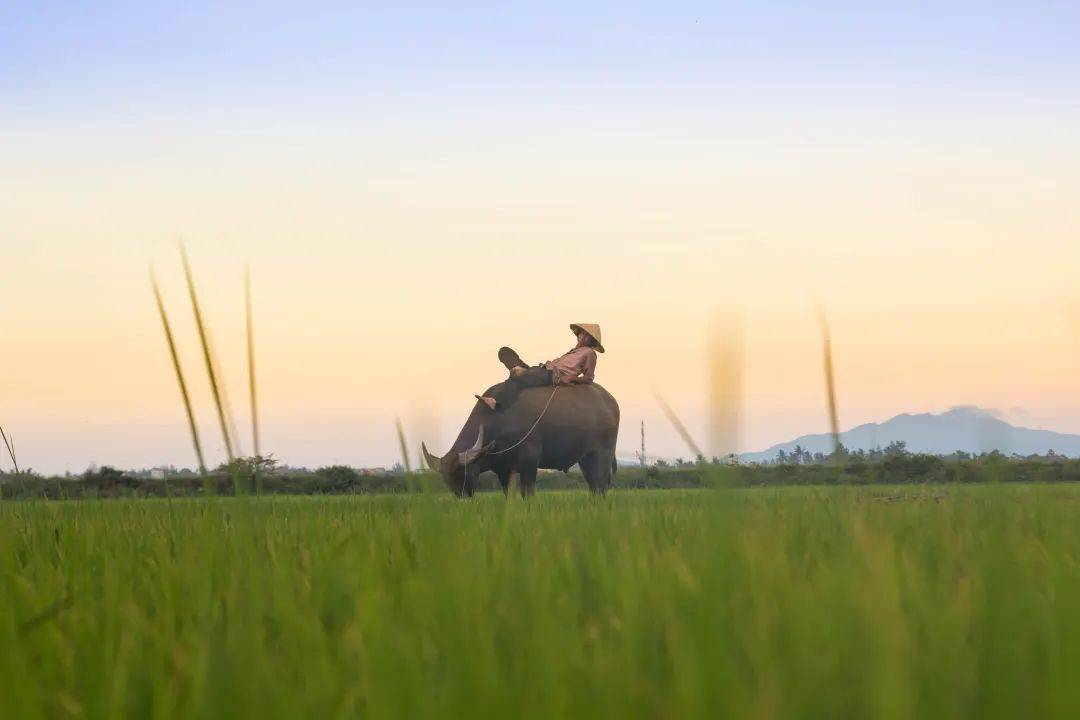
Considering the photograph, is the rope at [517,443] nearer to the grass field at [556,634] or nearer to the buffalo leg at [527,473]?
the buffalo leg at [527,473]

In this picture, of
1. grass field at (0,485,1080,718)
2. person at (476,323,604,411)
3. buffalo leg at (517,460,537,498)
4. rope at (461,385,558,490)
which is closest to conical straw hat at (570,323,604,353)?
person at (476,323,604,411)

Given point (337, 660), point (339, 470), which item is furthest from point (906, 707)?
point (339, 470)

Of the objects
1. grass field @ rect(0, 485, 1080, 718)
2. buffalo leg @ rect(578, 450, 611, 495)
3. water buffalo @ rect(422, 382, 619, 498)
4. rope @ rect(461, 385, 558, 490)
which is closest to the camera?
grass field @ rect(0, 485, 1080, 718)

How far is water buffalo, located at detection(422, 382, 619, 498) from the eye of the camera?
11758 millimetres

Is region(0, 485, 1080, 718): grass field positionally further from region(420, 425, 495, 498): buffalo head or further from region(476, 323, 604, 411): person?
region(476, 323, 604, 411): person

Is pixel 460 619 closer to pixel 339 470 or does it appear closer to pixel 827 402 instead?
pixel 827 402

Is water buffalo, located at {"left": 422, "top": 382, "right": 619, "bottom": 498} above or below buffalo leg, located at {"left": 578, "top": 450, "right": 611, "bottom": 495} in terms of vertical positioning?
above

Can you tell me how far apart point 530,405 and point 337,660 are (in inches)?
398

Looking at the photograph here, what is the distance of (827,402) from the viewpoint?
1.90 metres

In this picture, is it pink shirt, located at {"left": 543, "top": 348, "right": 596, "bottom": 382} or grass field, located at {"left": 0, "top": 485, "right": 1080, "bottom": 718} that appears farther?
pink shirt, located at {"left": 543, "top": 348, "right": 596, "bottom": 382}

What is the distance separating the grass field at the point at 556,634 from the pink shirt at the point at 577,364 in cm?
914

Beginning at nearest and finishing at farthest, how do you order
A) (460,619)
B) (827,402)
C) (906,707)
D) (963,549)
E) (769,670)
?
(906,707), (769,670), (460,619), (827,402), (963,549)

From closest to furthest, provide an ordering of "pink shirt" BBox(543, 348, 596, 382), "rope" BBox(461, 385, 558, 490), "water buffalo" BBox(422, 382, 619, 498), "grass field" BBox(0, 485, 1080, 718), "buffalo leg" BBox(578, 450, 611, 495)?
"grass field" BBox(0, 485, 1080, 718) → "rope" BBox(461, 385, 558, 490) → "water buffalo" BBox(422, 382, 619, 498) → "pink shirt" BBox(543, 348, 596, 382) → "buffalo leg" BBox(578, 450, 611, 495)

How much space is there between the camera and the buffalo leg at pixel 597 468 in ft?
41.8
